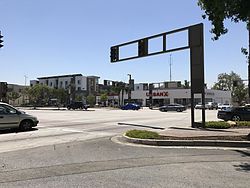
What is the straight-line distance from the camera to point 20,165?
28.4 ft

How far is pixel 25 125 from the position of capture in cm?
1847

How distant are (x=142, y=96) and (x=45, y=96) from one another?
2978 cm

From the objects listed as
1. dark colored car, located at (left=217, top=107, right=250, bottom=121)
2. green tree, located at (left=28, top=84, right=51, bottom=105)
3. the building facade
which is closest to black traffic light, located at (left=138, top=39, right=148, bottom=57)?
dark colored car, located at (left=217, top=107, right=250, bottom=121)

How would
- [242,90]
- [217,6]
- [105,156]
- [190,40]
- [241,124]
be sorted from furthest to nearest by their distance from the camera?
[242,90] → [190,40] → [241,124] → [217,6] → [105,156]

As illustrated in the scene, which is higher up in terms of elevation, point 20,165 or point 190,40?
point 190,40

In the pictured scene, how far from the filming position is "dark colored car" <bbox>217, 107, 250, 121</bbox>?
26344 millimetres

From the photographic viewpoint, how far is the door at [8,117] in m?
17.3

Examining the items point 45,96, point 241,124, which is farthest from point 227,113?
point 45,96

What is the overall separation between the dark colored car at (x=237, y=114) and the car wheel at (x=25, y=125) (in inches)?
617

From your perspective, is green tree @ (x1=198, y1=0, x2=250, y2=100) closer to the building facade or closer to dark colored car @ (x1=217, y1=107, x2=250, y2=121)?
dark colored car @ (x1=217, y1=107, x2=250, y2=121)

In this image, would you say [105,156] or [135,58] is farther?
[135,58]

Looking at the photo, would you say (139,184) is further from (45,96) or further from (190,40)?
(45,96)

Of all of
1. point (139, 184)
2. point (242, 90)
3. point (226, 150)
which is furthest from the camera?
point (242, 90)

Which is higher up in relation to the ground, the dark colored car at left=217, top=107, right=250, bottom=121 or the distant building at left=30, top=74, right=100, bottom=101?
the distant building at left=30, top=74, right=100, bottom=101
